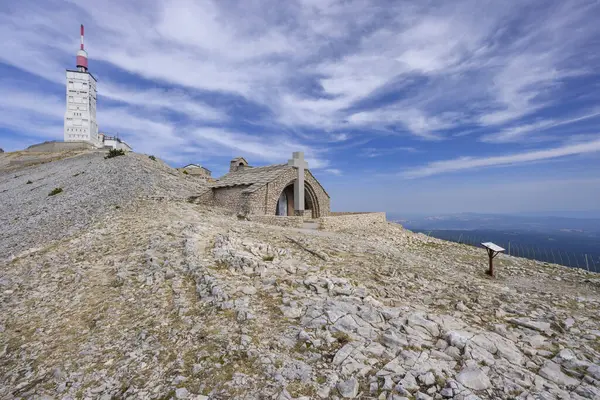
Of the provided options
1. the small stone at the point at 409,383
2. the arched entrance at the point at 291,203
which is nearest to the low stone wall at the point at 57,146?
the arched entrance at the point at 291,203

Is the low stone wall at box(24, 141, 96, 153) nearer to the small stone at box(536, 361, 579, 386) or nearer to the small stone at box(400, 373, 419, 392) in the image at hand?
the small stone at box(400, 373, 419, 392)

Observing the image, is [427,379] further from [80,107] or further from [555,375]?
[80,107]

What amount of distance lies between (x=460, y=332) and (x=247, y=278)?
5.89 meters

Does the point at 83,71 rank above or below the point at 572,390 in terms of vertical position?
above

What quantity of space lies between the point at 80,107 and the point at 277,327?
125 meters

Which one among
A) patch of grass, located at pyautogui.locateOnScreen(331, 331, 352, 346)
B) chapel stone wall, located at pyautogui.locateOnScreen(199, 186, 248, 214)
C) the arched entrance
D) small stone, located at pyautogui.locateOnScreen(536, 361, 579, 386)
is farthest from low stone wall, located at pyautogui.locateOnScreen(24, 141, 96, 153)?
small stone, located at pyautogui.locateOnScreen(536, 361, 579, 386)

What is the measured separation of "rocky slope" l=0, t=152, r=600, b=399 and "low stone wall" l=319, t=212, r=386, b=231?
8.33 metres

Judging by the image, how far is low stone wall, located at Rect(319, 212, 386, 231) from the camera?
67.3ft

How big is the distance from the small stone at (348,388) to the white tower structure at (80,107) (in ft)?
385

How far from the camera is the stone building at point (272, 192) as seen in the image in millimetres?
22734

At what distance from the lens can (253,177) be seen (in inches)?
991

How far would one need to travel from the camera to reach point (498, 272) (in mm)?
13102

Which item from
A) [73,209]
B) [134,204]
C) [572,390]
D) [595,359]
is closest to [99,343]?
[572,390]

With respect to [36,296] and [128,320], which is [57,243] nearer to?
[36,296]
